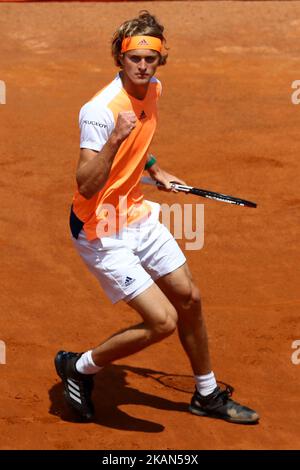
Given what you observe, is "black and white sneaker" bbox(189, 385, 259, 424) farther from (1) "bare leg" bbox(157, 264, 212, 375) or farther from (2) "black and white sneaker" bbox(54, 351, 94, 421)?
(2) "black and white sneaker" bbox(54, 351, 94, 421)

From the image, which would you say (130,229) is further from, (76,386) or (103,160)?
(76,386)

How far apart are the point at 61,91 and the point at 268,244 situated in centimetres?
494

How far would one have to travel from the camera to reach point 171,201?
38.0 feet

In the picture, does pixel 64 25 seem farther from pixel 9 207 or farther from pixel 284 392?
pixel 284 392

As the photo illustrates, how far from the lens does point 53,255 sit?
34.0 feet

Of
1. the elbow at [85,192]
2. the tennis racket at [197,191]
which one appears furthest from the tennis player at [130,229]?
the tennis racket at [197,191]

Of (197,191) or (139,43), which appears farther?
(197,191)

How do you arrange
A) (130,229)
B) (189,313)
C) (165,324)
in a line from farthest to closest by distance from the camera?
1. (189,313)
2. (130,229)
3. (165,324)

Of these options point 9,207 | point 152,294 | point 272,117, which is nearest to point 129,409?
point 152,294

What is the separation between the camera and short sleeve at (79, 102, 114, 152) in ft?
23.0

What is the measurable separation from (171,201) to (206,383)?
4.04m

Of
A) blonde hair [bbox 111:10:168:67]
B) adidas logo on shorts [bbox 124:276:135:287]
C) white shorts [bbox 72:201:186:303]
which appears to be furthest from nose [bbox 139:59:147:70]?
adidas logo on shorts [bbox 124:276:135:287]

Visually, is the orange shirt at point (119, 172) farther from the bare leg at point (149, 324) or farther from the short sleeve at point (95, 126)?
the bare leg at point (149, 324)

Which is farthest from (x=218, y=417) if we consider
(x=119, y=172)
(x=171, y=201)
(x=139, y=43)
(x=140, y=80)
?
(x=171, y=201)
